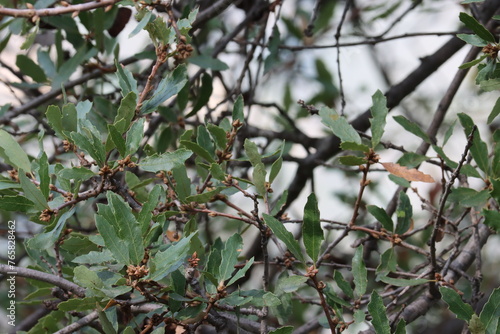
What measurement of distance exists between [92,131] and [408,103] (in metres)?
2.27

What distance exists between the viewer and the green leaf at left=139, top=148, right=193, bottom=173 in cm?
102

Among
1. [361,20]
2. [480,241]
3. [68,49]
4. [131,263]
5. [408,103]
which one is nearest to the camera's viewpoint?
[131,263]

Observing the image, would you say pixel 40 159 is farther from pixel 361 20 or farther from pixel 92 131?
pixel 361 20

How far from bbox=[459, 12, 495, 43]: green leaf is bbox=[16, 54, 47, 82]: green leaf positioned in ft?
3.56

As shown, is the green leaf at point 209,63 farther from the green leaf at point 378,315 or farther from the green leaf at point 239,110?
the green leaf at point 378,315

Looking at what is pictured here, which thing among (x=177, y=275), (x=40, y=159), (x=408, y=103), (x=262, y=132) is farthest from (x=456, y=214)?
(x=40, y=159)

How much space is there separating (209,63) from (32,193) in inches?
26.7

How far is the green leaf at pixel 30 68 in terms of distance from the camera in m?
1.65

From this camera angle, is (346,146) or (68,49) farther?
(68,49)

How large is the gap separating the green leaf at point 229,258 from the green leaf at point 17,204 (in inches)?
12.7

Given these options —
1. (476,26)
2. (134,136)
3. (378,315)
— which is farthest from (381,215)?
(134,136)

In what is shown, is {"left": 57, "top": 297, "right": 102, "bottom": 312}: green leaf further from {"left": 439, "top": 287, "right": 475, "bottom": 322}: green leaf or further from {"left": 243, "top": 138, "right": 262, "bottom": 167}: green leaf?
{"left": 439, "top": 287, "right": 475, "bottom": 322}: green leaf

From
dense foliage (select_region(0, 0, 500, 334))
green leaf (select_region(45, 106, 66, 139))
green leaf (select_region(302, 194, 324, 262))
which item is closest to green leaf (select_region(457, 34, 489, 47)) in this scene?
dense foliage (select_region(0, 0, 500, 334))

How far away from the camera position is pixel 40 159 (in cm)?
104
